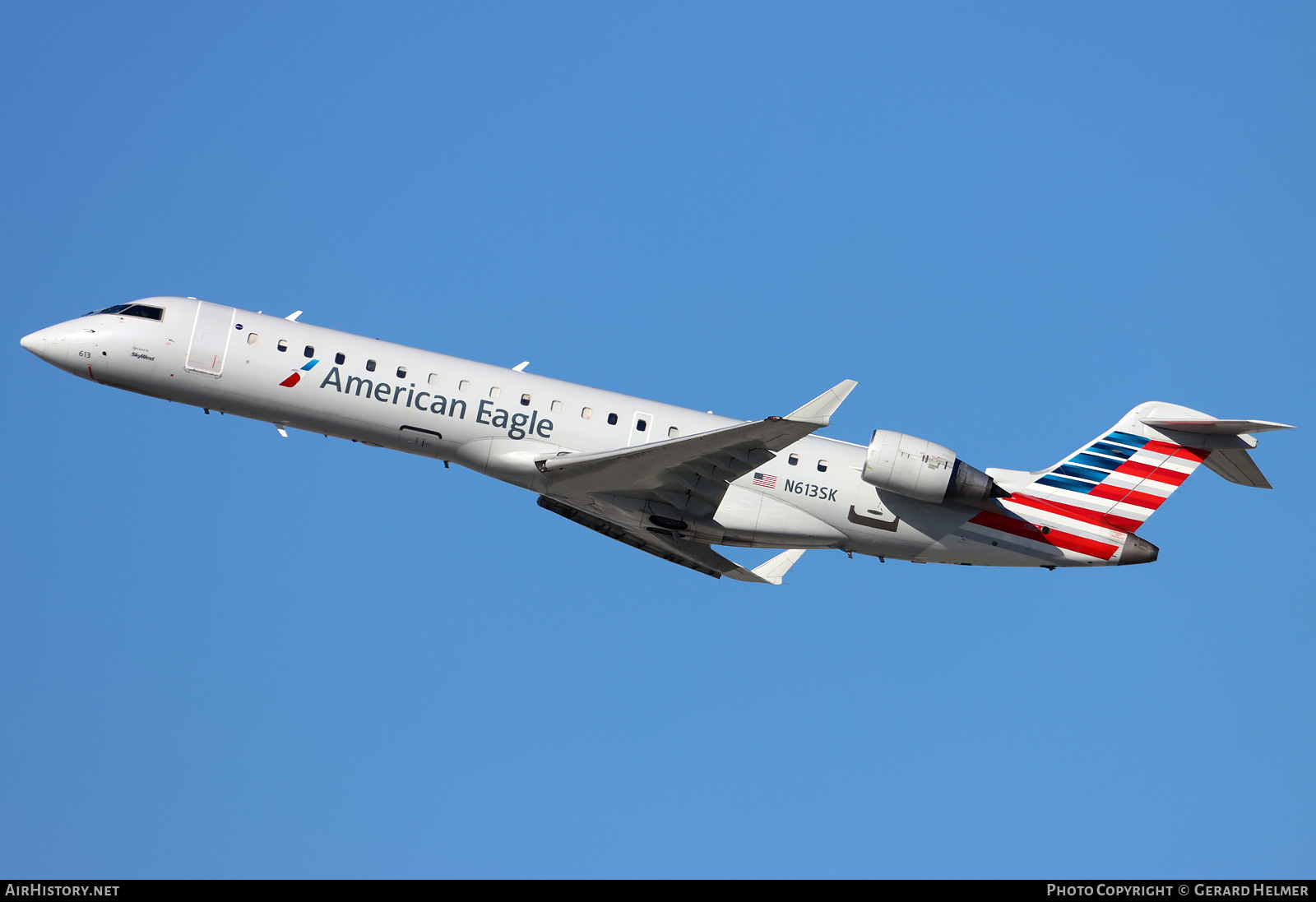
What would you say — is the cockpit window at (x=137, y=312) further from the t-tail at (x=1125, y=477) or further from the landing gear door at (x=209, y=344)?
the t-tail at (x=1125, y=477)

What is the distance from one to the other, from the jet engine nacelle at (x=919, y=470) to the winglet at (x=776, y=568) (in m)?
4.19

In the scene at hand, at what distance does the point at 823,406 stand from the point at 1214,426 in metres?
9.27

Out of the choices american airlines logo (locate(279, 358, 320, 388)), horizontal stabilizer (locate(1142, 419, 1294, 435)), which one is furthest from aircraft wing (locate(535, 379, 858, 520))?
horizontal stabilizer (locate(1142, 419, 1294, 435))

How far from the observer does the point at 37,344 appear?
87.3 feet

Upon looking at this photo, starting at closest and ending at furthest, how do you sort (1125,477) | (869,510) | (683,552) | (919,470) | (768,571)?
(919,470)
(869,510)
(1125,477)
(683,552)
(768,571)

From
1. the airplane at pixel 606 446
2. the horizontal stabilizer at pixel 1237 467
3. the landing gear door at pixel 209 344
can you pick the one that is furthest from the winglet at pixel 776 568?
the landing gear door at pixel 209 344

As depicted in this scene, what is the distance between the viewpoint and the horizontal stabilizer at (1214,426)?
26.0 m

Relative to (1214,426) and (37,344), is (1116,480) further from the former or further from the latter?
(37,344)

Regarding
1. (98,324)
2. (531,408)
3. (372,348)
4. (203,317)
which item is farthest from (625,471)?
(98,324)

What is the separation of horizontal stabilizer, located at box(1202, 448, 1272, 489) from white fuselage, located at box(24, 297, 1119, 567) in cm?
581

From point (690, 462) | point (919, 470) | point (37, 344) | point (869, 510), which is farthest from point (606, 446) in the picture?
point (37, 344)
